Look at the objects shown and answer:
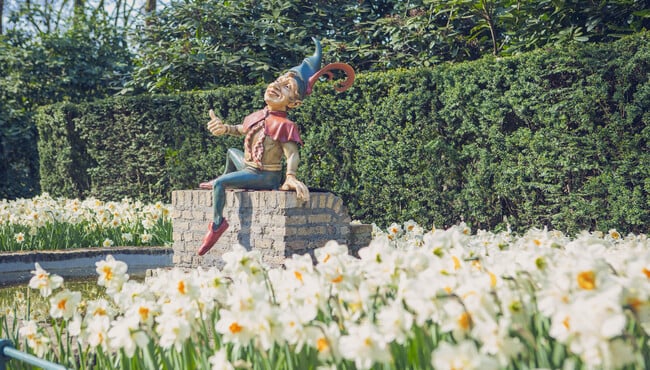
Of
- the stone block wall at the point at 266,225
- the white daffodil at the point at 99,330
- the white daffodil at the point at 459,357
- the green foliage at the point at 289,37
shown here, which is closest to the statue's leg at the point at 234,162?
the stone block wall at the point at 266,225

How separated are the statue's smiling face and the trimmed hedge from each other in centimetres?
221

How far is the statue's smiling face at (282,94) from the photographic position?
567cm

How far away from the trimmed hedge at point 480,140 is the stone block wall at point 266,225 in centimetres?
165

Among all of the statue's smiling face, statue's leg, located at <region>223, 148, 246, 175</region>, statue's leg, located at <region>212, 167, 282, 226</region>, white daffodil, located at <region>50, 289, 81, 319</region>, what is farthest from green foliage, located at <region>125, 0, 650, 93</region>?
white daffodil, located at <region>50, 289, 81, 319</region>

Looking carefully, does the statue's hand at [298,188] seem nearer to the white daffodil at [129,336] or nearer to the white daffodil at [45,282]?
the white daffodil at [45,282]

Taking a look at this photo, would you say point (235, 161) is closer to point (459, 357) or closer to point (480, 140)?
point (480, 140)

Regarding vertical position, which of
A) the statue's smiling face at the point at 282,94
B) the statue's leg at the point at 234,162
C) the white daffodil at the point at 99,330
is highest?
the statue's smiling face at the point at 282,94

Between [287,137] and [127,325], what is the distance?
11.3 ft

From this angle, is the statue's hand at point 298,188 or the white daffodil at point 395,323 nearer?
the white daffodil at point 395,323

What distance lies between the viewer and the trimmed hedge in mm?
6133

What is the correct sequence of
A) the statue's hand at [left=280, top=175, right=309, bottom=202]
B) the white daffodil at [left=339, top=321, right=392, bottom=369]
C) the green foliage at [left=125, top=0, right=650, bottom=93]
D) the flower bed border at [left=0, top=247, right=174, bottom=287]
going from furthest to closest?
1. the green foliage at [left=125, top=0, right=650, bottom=93]
2. the flower bed border at [left=0, top=247, right=174, bottom=287]
3. the statue's hand at [left=280, top=175, right=309, bottom=202]
4. the white daffodil at [left=339, top=321, right=392, bottom=369]

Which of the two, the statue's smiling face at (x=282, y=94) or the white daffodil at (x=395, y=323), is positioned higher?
the statue's smiling face at (x=282, y=94)

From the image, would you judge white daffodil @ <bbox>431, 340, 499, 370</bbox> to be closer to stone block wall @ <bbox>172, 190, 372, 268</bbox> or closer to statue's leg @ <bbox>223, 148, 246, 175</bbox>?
stone block wall @ <bbox>172, 190, 372, 268</bbox>

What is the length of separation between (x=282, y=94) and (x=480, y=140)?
7.88 ft
